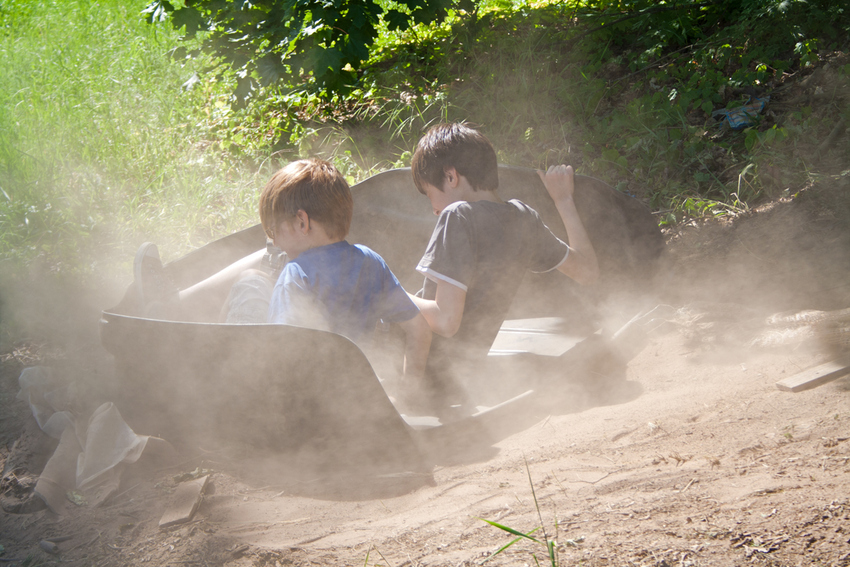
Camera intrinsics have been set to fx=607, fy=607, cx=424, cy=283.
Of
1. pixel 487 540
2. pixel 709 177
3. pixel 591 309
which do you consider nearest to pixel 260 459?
pixel 487 540

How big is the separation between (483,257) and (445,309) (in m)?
0.22

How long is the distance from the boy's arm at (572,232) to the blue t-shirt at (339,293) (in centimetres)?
73

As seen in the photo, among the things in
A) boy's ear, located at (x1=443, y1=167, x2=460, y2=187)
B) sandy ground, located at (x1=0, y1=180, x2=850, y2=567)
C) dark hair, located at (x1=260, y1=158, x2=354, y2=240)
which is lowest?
sandy ground, located at (x1=0, y1=180, x2=850, y2=567)

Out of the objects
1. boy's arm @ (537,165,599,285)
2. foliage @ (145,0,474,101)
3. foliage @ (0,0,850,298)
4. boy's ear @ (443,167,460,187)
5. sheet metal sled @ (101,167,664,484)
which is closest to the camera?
sheet metal sled @ (101,167,664,484)

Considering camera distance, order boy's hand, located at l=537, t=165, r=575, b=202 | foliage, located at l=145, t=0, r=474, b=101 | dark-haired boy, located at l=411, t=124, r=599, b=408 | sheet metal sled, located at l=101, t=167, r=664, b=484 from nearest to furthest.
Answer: sheet metal sled, located at l=101, t=167, r=664, b=484 < dark-haired boy, located at l=411, t=124, r=599, b=408 < boy's hand, located at l=537, t=165, r=575, b=202 < foliage, located at l=145, t=0, r=474, b=101

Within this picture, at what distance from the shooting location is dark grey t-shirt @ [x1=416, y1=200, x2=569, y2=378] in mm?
2029

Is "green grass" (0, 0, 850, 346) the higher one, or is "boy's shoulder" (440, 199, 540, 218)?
"green grass" (0, 0, 850, 346)

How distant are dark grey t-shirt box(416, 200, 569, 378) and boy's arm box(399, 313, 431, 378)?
153mm

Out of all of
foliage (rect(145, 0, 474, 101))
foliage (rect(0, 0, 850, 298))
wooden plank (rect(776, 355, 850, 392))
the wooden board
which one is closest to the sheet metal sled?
the wooden board

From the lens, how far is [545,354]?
2617mm

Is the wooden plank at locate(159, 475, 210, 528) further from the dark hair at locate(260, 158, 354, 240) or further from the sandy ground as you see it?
the dark hair at locate(260, 158, 354, 240)

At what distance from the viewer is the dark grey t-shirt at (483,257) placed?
6.66 feet

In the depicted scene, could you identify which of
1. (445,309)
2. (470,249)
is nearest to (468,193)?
(470,249)

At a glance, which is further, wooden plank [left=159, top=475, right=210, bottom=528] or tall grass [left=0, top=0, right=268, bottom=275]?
tall grass [left=0, top=0, right=268, bottom=275]
